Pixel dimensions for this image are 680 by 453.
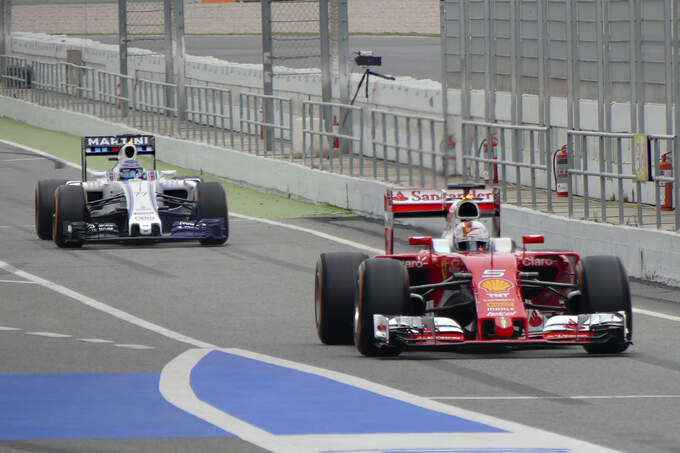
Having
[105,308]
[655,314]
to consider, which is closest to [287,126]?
[105,308]

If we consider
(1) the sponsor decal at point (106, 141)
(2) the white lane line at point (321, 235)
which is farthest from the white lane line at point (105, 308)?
(2) the white lane line at point (321, 235)

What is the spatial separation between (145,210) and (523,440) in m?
13.3

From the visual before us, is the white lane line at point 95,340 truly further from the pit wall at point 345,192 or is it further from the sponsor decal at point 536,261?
the pit wall at point 345,192

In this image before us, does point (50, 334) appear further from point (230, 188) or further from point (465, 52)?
point (230, 188)

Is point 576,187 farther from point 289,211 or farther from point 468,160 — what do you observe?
point 289,211

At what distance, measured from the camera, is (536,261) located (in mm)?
13281

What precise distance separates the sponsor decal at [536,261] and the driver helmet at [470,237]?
0.35m

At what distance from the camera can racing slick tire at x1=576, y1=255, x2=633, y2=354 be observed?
12.6 metres

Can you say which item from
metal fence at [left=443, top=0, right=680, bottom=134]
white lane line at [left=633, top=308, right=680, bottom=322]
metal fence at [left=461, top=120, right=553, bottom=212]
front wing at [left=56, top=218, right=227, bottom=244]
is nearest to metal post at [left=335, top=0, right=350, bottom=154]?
metal fence at [left=443, top=0, right=680, bottom=134]

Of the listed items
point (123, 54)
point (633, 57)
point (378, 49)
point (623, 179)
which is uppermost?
point (378, 49)

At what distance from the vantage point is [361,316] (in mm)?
12484

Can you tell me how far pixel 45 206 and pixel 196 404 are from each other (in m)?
12.7

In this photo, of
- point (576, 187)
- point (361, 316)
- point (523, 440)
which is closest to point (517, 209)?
point (576, 187)

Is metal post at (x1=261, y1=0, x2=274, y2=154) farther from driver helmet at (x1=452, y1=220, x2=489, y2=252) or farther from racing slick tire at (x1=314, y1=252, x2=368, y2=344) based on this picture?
driver helmet at (x1=452, y1=220, x2=489, y2=252)
